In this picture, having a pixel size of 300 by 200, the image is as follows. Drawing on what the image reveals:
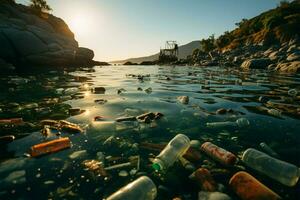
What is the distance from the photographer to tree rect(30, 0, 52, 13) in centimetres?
5249

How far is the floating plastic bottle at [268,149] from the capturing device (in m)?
2.80

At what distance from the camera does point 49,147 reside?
2797 millimetres

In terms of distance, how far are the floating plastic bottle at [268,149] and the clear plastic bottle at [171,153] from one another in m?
1.00

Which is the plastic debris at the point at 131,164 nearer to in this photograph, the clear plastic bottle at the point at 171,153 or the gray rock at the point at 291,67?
the clear plastic bottle at the point at 171,153

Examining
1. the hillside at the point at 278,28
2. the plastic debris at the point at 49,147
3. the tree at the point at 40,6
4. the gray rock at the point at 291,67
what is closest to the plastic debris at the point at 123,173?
the plastic debris at the point at 49,147

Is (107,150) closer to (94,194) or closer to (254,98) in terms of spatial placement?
(94,194)

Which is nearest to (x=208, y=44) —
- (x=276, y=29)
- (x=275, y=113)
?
(x=276, y=29)

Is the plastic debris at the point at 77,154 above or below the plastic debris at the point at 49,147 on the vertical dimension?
below

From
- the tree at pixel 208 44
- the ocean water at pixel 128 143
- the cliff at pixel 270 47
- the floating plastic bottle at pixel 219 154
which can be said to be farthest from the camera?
the tree at pixel 208 44

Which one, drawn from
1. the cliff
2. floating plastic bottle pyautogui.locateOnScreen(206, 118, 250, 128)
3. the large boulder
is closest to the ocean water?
floating plastic bottle pyautogui.locateOnScreen(206, 118, 250, 128)

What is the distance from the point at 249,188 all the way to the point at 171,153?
3.09ft

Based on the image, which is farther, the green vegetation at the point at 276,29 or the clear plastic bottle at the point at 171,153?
the green vegetation at the point at 276,29

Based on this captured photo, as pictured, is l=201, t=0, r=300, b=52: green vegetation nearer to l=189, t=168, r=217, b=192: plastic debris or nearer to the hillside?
the hillside

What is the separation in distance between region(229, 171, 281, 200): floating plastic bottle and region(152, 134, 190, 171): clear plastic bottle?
70 centimetres
